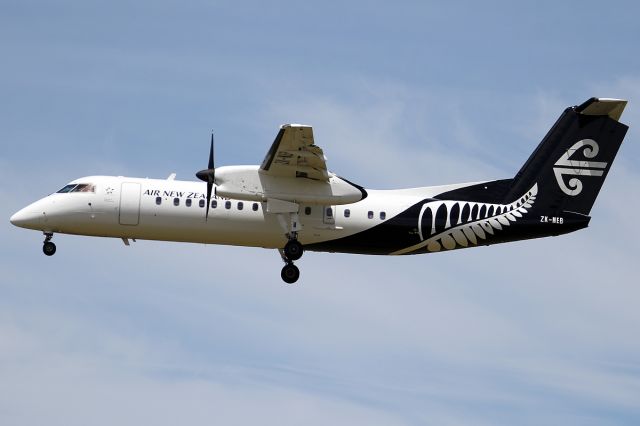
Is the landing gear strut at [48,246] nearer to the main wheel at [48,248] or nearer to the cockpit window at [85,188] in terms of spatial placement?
the main wheel at [48,248]

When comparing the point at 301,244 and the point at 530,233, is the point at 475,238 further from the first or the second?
the point at 301,244

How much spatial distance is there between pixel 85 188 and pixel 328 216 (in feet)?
20.3

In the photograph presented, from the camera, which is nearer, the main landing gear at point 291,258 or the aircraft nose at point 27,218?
the main landing gear at point 291,258

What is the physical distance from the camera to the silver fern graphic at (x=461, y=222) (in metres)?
29.6

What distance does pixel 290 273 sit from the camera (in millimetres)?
29781

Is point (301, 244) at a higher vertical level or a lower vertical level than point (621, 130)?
lower

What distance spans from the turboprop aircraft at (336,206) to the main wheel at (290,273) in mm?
26

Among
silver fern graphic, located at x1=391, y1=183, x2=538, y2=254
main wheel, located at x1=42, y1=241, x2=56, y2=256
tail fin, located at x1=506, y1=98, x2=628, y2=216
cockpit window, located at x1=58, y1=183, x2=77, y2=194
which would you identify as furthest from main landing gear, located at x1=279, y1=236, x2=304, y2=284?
main wheel, located at x1=42, y1=241, x2=56, y2=256

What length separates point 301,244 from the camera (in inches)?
1158

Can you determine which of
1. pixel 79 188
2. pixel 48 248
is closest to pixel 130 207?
pixel 79 188

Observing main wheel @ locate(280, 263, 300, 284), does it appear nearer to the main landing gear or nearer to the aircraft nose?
the main landing gear

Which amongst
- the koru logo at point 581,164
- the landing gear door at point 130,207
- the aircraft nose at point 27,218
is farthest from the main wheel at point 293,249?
the koru logo at point 581,164

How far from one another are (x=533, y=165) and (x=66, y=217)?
12.1 meters

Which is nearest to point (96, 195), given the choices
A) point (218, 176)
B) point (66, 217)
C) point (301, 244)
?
point (66, 217)
